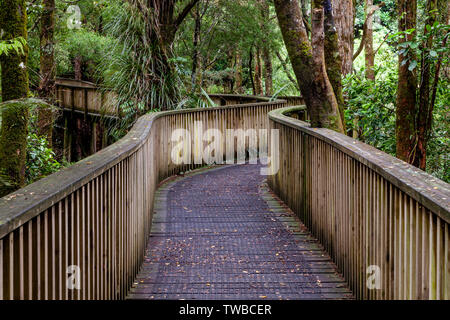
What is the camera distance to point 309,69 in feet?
25.6

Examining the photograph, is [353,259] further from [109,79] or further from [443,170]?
[109,79]

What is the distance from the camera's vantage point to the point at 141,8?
1445 cm

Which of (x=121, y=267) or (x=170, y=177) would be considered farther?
(x=170, y=177)

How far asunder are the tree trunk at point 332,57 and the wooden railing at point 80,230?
4.03m

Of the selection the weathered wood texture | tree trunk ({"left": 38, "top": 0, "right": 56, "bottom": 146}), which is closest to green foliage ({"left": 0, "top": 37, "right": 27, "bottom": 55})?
tree trunk ({"left": 38, "top": 0, "right": 56, "bottom": 146})

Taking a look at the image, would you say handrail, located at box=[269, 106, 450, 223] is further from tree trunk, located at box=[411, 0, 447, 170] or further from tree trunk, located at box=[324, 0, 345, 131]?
tree trunk, located at box=[324, 0, 345, 131]

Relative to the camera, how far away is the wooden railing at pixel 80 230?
229cm

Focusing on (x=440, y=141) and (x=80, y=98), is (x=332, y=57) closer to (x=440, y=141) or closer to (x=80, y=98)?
(x=440, y=141)

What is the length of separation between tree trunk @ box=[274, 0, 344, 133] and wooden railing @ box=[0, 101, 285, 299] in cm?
267

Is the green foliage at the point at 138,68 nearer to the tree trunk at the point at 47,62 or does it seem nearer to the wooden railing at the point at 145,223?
the tree trunk at the point at 47,62

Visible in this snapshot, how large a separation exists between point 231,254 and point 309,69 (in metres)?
3.12

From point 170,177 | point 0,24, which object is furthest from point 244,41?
point 0,24

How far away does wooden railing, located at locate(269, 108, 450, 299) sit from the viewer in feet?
9.56

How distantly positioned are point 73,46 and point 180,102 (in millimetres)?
10210
